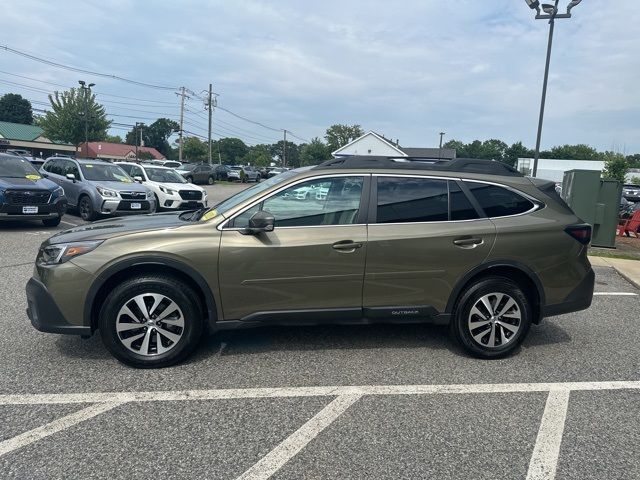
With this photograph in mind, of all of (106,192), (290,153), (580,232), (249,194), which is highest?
(290,153)

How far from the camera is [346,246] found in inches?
149

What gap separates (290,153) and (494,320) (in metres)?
136

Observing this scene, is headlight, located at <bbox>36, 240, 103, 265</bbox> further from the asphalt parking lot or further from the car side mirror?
the car side mirror

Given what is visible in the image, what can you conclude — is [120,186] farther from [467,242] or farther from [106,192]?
[467,242]

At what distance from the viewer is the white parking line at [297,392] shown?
127 inches

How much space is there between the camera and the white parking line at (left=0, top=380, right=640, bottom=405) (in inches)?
127

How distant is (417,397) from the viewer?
11.2 feet

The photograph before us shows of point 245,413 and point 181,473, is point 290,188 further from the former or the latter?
point 181,473

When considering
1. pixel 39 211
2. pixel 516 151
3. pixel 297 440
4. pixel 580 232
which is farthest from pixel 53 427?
pixel 516 151

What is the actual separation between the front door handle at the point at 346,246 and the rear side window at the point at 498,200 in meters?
1.21

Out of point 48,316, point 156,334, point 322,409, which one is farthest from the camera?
point 156,334

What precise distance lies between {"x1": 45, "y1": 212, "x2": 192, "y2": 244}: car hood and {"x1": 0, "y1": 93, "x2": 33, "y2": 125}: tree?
4649 inches

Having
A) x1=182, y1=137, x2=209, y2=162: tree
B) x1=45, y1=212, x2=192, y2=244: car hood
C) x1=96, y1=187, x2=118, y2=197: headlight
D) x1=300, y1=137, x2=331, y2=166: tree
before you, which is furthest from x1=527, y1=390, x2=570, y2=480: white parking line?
x1=182, y1=137, x2=209, y2=162: tree

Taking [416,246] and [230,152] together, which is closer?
[416,246]
